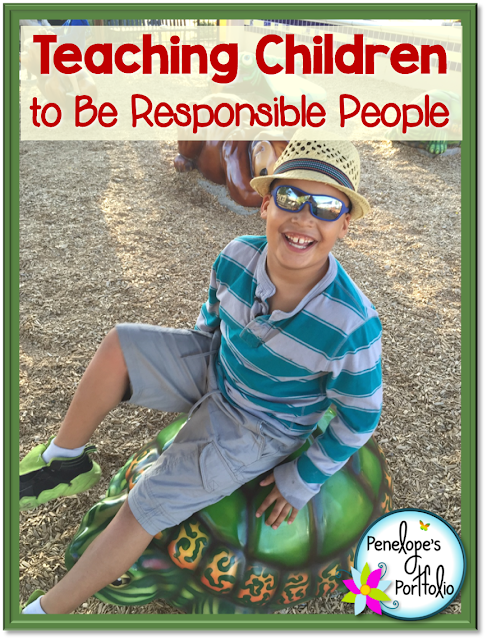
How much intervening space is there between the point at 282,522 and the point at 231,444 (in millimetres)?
320

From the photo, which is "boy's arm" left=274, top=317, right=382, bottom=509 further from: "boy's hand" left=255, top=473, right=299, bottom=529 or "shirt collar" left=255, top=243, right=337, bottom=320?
"shirt collar" left=255, top=243, right=337, bottom=320

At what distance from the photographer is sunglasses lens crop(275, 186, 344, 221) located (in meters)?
1.44

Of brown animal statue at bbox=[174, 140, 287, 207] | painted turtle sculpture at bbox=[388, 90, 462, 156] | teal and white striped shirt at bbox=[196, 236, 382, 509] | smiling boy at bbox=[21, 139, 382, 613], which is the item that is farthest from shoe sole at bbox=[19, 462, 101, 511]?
painted turtle sculpture at bbox=[388, 90, 462, 156]

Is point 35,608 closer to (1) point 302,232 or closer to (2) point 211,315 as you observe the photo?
(2) point 211,315

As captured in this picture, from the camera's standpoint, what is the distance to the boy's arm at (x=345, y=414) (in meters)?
1.52

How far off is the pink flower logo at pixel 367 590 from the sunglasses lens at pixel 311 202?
3.75 feet

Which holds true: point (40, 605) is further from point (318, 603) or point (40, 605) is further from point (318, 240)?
point (318, 240)

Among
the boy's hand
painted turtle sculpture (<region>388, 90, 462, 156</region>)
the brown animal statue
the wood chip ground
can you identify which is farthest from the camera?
painted turtle sculpture (<region>388, 90, 462, 156</region>)

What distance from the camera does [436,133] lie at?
610cm

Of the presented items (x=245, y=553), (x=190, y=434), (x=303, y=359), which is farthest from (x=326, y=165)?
(x=245, y=553)

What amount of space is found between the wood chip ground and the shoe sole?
32cm

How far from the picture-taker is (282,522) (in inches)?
67.8
